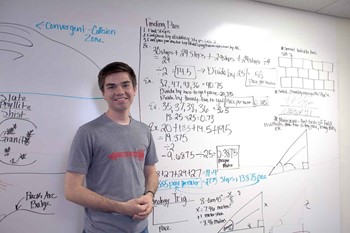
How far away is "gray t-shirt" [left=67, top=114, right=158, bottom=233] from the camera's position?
119 centimetres

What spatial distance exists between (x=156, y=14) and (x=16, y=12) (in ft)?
2.83

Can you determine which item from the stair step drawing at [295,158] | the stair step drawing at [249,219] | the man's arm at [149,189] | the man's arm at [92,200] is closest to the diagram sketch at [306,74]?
the stair step drawing at [295,158]

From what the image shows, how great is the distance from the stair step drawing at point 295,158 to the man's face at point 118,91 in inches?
51.3

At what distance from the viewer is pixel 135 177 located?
1278mm

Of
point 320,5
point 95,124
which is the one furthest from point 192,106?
point 320,5

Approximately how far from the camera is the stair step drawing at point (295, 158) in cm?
191

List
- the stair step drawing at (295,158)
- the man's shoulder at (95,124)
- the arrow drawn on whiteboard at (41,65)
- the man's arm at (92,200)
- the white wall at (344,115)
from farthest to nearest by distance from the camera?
the white wall at (344,115), the stair step drawing at (295,158), the arrow drawn on whiteboard at (41,65), the man's shoulder at (95,124), the man's arm at (92,200)

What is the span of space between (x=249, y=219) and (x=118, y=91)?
138 centimetres

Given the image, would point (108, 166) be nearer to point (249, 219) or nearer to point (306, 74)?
point (249, 219)

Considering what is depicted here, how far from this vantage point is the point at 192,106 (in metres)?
1.72

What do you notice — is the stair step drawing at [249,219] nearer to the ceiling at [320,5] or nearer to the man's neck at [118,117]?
the man's neck at [118,117]

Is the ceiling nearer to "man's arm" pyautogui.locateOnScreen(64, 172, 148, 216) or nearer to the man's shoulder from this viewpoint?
the man's shoulder

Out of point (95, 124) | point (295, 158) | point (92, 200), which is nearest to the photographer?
point (92, 200)

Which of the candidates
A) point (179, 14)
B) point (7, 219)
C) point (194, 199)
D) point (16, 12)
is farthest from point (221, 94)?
point (7, 219)
